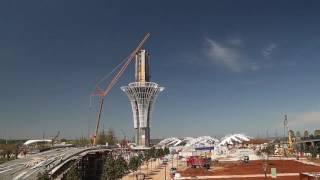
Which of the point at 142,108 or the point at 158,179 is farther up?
the point at 142,108

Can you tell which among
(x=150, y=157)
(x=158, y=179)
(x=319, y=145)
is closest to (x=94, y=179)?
(x=158, y=179)

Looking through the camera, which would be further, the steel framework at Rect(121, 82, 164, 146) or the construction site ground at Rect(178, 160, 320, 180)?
the steel framework at Rect(121, 82, 164, 146)

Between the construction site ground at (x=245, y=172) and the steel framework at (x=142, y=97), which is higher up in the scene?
the steel framework at (x=142, y=97)

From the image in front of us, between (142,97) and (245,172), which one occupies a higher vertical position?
(142,97)

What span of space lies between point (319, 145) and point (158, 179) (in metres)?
107

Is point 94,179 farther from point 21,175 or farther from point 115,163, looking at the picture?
point 21,175

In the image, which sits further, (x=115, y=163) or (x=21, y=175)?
(x=115, y=163)

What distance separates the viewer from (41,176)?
162 feet

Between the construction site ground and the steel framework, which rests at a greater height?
the steel framework

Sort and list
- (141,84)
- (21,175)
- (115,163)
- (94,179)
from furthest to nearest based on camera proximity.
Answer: (141,84) → (94,179) → (115,163) → (21,175)

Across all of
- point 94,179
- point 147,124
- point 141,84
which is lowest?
point 94,179

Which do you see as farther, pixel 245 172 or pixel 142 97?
pixel 142 97

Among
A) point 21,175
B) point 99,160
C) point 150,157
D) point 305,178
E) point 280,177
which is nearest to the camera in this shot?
point 21,175

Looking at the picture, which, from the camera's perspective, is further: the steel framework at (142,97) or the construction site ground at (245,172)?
the steel framework at (142,97)
